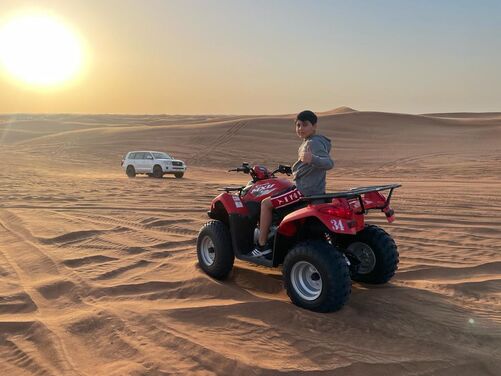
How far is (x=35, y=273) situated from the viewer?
5.81 meters

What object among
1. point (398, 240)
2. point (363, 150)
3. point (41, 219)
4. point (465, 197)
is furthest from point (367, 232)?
point (363, 150)

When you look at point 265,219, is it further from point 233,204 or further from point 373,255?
point 373,255

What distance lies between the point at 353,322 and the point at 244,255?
1581 mm

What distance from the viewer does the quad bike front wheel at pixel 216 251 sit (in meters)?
5.59

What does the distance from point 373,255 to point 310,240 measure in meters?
1.08

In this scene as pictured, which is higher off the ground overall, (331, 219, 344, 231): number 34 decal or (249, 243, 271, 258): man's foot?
(331, 219, 344, 231): number 34 decal

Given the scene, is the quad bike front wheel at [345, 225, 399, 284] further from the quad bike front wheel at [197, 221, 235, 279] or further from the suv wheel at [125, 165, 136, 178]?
the suv wheel at [125, 165, 136, 178]

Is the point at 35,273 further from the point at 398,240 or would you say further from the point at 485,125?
the point at 485,125

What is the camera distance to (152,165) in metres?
23.6

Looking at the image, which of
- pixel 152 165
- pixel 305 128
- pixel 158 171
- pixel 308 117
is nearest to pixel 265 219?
pixel 305 128

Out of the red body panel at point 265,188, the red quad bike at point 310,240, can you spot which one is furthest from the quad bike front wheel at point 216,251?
the red body panel at point 265,188

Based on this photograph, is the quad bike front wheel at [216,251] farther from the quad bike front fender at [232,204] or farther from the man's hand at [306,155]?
the man's hand at [306,155]

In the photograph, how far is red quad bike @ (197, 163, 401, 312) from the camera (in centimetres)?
446

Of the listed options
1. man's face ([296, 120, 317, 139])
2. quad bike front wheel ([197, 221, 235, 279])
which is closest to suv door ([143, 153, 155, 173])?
quad bike front wheel ([197, 221, 235, 279])
